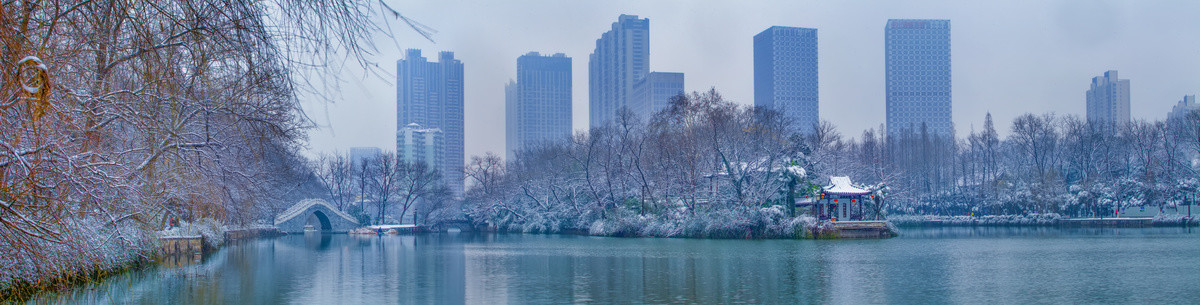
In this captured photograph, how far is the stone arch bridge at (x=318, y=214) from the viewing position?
203 ft

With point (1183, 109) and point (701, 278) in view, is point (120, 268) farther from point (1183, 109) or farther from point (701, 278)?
point (1183, 109)

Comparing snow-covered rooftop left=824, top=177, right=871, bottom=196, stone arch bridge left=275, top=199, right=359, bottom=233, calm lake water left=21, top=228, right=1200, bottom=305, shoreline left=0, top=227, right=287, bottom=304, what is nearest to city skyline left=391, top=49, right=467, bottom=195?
stone arch bridge left=275, top=199, right=359, bottom=233

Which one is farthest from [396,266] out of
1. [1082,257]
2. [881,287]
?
[1082,257]

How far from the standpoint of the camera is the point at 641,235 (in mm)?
43500

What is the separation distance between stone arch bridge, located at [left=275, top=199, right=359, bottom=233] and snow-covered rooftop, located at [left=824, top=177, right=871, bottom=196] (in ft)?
118

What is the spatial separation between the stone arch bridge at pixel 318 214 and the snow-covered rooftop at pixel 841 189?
35978 millimetres

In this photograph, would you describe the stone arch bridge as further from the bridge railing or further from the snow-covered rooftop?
the snow-covered rooftop

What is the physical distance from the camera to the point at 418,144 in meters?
142

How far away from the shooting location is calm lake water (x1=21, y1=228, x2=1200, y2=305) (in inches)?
585

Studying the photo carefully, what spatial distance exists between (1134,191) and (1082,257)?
35.4 m

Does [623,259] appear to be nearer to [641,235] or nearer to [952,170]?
[641,235]

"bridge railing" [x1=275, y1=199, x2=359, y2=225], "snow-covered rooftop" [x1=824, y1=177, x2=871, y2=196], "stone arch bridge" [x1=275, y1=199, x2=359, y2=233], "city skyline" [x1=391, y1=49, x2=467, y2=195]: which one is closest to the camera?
"snow-covered rooftop" [x1=824, y1=177, x2=871, y2=196]

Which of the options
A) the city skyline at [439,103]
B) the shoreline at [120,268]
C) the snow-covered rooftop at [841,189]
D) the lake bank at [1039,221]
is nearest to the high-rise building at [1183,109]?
the lake bank at [1039,221]

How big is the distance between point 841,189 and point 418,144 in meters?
109
